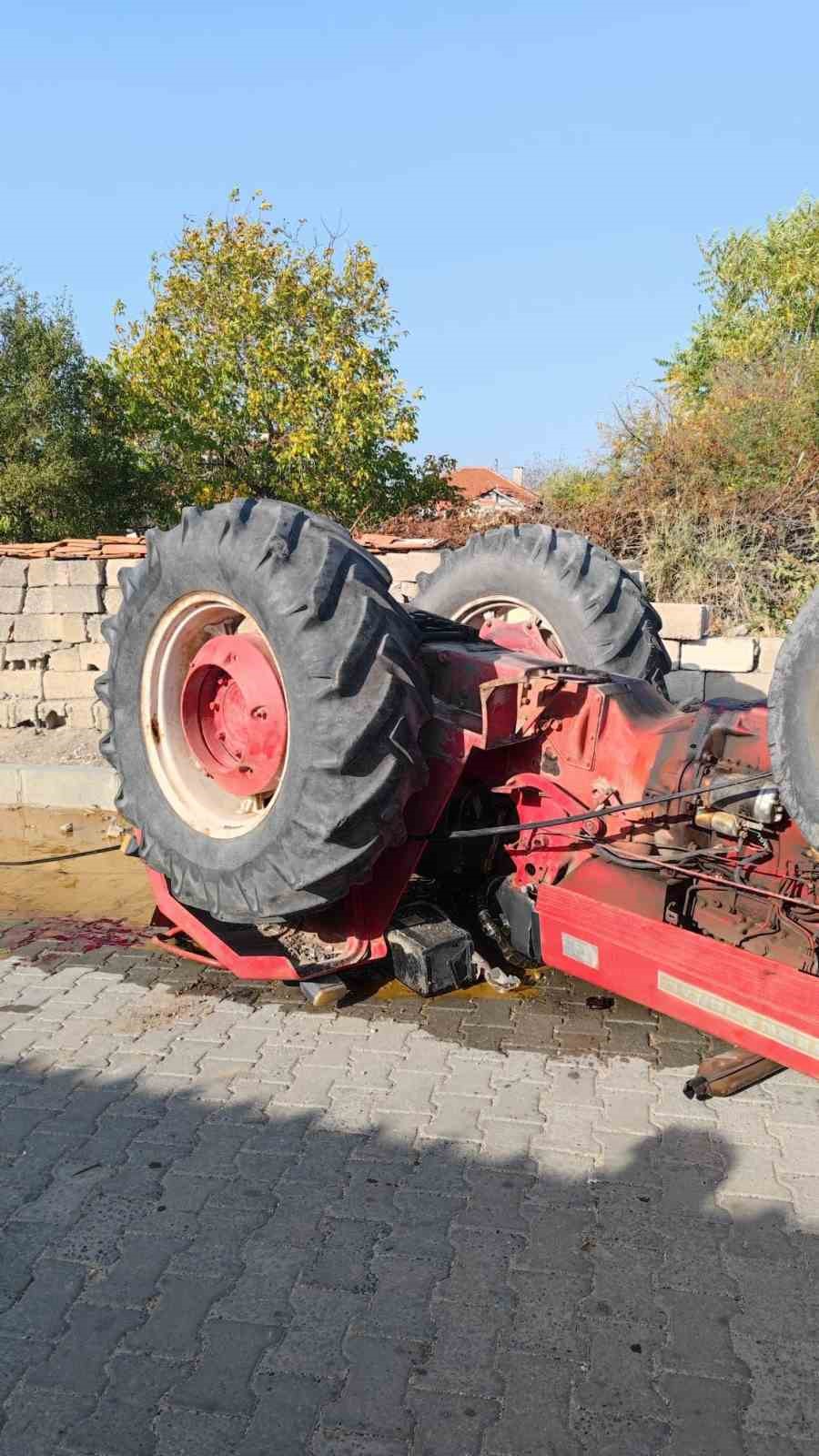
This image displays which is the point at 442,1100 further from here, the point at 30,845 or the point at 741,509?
the point at 741,509

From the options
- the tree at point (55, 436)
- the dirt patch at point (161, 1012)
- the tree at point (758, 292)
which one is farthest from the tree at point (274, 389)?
the dirt patch at point (161, 1012)

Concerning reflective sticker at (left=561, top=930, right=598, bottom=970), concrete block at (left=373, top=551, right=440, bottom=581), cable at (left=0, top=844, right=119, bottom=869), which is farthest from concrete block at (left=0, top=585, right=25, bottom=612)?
reflective sticker at (left=561, top=930, right=598, bottom=970)

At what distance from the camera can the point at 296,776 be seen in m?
3.79

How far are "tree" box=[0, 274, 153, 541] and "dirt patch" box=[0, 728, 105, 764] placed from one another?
29.0 feet

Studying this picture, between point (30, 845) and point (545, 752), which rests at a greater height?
point (545, 752)

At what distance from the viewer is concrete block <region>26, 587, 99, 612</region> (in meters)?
10.0

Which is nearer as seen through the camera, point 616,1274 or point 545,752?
point 616,1274

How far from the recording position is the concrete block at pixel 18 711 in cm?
1044

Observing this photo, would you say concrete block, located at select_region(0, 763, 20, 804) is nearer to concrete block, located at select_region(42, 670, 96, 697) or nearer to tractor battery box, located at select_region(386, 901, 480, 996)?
concrete block, located at select_region(42, 670, 96, 697)

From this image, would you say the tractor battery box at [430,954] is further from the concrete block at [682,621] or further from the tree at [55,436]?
the tree at [55,436]

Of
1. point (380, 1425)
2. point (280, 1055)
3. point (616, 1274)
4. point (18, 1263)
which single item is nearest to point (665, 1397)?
point (616, 1274)

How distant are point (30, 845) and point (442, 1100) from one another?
15.2 feet

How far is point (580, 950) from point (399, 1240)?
1.36 metres

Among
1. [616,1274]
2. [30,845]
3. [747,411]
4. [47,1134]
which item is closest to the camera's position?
[616,1274]
